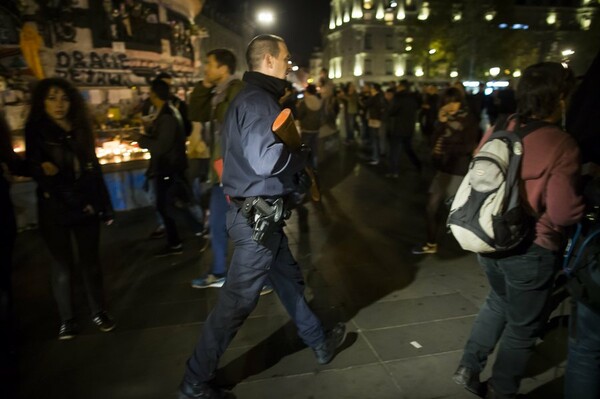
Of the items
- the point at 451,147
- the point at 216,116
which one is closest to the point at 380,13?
the point at 451,147

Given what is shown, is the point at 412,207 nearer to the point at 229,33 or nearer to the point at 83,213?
the point at 83,213

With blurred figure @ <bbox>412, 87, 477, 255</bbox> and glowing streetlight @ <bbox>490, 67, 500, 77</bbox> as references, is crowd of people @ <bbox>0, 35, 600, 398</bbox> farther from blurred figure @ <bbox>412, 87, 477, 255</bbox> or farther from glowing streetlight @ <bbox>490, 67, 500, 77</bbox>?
glowing streetlight @ <bbox>490, 67, 500, 77</bbox>

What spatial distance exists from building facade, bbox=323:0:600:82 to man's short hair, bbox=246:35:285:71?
19224 millimetres

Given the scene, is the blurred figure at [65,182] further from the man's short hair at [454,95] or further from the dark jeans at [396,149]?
the dark jeans at [396,149]

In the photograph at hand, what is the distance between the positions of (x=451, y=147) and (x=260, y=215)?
3.18m

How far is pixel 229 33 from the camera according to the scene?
4884cm

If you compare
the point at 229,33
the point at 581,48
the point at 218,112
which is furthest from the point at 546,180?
the point at 229,33

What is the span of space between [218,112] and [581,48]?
4116 centimetres

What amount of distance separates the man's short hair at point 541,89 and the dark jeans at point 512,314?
75 centimetres

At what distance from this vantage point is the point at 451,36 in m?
37.6

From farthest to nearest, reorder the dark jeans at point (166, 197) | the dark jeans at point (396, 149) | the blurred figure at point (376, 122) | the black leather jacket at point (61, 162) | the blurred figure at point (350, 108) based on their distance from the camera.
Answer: the blurred figure at point (350, 108)
the blurred figure at point (376, 122)
the dark jeans at point (396, 149)
the dark jeans at point (166, 197)
the black leather jacket at point (61, 162)

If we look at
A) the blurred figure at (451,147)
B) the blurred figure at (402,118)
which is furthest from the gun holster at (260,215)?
the blurred figure at (402,118)

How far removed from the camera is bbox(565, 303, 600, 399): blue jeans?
2289 mm

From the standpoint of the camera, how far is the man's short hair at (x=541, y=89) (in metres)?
2.35
